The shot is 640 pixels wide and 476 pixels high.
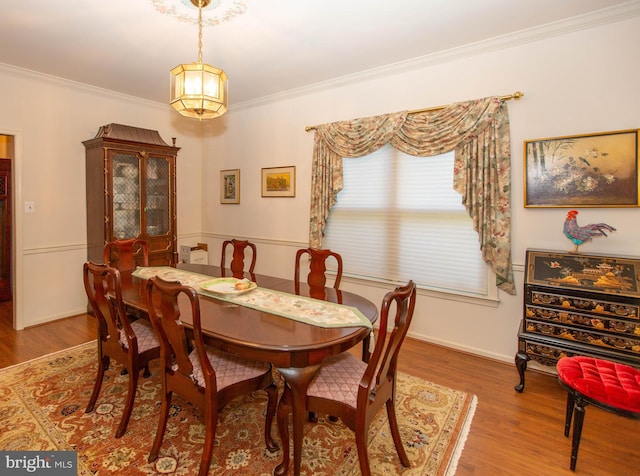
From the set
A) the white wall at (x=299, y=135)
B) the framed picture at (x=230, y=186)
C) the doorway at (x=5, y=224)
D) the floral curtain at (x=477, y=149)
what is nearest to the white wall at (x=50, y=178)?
the white wall at (x=299, y=135)

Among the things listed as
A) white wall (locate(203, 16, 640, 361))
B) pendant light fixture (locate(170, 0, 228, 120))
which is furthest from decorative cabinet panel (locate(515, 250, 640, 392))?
pendant light fixture (locate(170, 0, 228, 120))

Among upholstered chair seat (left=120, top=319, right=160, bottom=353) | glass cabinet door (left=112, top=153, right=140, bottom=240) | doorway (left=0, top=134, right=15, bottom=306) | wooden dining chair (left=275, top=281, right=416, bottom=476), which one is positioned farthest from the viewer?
doorway (left=0, top=134, right=15, bottom=306)

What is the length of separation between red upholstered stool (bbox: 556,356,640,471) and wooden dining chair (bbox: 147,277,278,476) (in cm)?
154

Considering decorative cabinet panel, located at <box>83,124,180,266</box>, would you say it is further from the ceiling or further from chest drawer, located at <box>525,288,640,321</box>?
chest drawer, located at <box>525,288,640,321</box>

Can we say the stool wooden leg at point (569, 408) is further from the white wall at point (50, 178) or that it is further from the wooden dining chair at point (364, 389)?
the white wall at point (50, 178)

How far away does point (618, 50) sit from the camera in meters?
2.38

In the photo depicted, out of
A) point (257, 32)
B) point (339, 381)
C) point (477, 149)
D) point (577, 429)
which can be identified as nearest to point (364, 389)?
point (339, 381)

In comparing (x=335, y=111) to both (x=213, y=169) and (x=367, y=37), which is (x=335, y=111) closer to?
(x=367, y=37)

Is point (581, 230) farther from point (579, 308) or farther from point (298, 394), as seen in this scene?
point (298, 394)

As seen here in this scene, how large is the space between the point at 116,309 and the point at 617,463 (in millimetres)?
2886

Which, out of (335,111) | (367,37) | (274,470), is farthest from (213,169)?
(274,470)

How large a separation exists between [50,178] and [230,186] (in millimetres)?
1971

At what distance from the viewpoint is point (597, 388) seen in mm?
1689

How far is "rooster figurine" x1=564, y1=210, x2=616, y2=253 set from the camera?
243 centimetres
